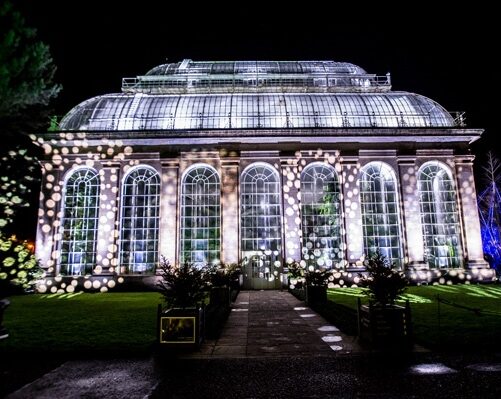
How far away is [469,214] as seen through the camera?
26469 millimetres

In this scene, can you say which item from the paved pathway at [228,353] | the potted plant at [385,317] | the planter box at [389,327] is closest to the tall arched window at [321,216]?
the paved pathway at [228,353]

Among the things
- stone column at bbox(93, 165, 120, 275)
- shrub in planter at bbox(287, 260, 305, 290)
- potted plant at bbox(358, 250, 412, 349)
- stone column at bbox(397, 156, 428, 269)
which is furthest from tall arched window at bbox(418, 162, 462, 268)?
stone column at bbox(93, 165, 120, 275)

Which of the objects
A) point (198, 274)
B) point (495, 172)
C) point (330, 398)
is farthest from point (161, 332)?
point (495, 172)

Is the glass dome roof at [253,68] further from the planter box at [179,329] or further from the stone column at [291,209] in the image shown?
the planter box at [179,329]

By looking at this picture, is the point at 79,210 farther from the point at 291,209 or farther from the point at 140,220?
the point at 291,209

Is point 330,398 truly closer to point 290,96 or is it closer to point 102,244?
point 102,244

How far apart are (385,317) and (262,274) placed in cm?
1705

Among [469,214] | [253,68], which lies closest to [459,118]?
[469,214]

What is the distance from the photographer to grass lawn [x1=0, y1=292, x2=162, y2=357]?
346 inches

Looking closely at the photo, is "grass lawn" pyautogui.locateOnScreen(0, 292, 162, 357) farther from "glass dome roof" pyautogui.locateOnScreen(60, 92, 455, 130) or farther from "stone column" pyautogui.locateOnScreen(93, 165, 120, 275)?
"glass dome roof" pyautogui.locateOnScreen(60, 92, 455, 130)

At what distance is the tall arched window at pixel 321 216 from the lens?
26062 millimetres

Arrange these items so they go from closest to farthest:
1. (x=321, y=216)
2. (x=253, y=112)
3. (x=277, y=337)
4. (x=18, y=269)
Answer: (x=277, y=337) < (x=18, y=269) < (x=321, y=216) < (x=253, y=112)

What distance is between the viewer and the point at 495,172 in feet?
116

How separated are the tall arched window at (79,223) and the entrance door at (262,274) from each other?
1125 cm
